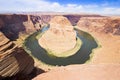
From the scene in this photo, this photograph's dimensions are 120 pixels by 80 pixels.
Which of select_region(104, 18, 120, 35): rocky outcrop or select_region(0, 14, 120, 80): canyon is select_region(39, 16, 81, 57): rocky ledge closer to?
select_region(0, 14, 120, 80): canyon

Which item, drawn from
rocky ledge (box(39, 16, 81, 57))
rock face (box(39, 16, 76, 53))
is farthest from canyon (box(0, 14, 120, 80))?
rock face (box(39, 16, 76, 53))

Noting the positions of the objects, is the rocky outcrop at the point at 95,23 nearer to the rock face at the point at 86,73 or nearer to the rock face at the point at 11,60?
the rock face at the point at 11,60

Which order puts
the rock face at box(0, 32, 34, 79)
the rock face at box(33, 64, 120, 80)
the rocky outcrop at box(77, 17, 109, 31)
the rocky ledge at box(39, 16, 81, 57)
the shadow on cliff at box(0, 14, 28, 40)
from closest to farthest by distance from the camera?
the rock face at box(33, 64, 120, 80) → the rock face at box(0, 32, 34, 79) → the rocky ledge at box(39, 16, 81, 57) → the shadow on cliff at box(0, 14, 28, 40) → the rocky outcrop at box(77, 17, 109, 31)

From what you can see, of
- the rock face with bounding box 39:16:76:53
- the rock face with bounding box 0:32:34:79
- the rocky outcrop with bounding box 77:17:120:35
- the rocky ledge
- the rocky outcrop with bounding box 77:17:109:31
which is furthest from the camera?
the rocky outcrop with bounding box 77:17:109:31

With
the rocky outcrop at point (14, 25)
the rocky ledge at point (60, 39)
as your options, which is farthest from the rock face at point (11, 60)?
the rocky outcrop at point (14, 25)

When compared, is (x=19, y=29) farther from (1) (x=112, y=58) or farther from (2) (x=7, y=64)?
(2) (x=7, y=64)

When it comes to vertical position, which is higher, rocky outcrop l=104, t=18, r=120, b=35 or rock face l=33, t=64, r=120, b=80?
rock face l=33, t=64, r=120, b=80
